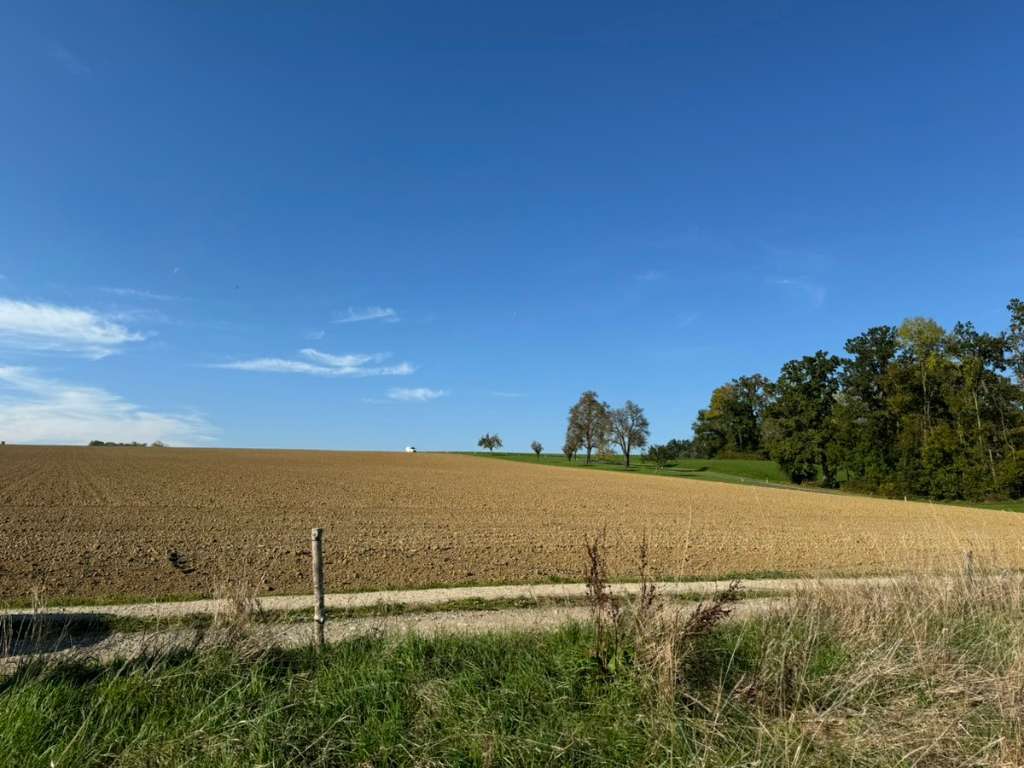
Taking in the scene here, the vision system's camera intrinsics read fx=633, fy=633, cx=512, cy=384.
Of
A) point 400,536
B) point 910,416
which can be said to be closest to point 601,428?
point 910,416

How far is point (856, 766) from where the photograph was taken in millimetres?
4387

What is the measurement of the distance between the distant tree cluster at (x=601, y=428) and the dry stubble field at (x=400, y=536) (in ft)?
210

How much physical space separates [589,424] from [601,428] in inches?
90.8

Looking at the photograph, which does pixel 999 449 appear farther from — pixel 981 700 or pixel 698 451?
pixel 698 451

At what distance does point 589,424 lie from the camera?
359ft

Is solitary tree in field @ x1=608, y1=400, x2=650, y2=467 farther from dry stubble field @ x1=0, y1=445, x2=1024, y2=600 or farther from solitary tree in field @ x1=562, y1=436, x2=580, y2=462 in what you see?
dry stubble field @ x1=0, y1=445, x2=1024, y2=600

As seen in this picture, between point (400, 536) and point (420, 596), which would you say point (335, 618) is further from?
point (400, 536)


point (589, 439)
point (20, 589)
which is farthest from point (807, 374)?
point (20, 589)

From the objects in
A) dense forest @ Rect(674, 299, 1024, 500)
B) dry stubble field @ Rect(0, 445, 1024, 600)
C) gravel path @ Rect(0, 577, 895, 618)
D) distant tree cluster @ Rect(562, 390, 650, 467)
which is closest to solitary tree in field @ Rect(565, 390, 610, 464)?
distant tree cluster @ Rect(562, 390, 650, 467)

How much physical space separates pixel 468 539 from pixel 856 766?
17439 mm

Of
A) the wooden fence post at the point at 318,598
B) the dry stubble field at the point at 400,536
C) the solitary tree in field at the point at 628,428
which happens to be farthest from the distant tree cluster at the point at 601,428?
the wooden fence post at the point at 318,598

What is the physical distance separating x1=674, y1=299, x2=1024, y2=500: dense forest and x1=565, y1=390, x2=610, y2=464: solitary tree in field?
116 feet

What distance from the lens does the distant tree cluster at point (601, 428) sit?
10700 centimetres

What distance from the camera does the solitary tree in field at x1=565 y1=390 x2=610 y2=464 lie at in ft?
356
